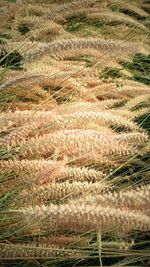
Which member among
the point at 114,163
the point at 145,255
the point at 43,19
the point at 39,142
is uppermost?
the point at 43,19

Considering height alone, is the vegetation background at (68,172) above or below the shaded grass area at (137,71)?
below

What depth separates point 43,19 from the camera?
2.33m

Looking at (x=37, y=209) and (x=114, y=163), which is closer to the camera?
(x=37, y=209)

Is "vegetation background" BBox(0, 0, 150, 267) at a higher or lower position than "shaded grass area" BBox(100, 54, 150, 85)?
lower

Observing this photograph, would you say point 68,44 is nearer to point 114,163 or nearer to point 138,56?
point 114,163

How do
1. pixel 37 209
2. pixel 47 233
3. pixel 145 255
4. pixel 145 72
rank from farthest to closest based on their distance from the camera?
pixel 145 72 → pixel 47 233 → pixel 145 255 → pixel 37 209

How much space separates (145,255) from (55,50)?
711 mm

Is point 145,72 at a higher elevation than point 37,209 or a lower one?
higher

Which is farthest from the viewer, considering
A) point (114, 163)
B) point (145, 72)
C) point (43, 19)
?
point (145, 72)

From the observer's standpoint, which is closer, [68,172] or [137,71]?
[68,172]

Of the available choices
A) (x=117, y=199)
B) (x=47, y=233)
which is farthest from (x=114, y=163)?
(x=117, y=199)

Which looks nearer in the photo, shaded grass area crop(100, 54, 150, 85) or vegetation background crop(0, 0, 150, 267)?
vegetation background crop(0, 0, 150, 267)

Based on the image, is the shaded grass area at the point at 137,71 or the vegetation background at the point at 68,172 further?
the shaded grass area at the point at 137,71

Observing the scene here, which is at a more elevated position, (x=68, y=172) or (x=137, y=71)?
(x=137, y=71)
